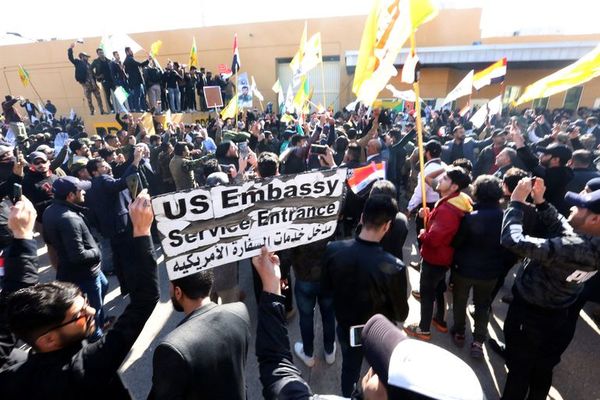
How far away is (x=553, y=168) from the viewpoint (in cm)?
442

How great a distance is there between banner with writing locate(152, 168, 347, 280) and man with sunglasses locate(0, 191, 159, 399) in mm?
460

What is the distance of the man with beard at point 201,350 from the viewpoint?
1482 mm

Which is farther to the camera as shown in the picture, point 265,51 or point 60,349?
point 265,51

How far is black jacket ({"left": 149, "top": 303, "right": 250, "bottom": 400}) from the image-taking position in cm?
148

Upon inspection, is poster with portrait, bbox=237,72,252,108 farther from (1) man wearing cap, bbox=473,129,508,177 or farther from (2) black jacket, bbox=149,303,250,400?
(2) black jacket, bbox=149,303,250,400

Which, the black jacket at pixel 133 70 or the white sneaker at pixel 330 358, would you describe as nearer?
the white sneaker at pixel 330 358

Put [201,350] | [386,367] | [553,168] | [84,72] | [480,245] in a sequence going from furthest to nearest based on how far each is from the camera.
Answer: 1. [84,72]
2. [553,168]
3. [480,245]
4. [201,350]
5. [386,367]

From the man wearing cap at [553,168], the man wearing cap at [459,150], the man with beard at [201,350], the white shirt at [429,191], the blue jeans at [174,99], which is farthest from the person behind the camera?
the blue jeans at [174,99]

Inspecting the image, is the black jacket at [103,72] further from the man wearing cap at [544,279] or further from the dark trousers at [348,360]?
the man wearing cap at [544,279]

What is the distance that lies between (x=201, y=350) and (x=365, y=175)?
262cm

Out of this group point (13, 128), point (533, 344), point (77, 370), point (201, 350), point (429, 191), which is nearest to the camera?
point (77, 370)

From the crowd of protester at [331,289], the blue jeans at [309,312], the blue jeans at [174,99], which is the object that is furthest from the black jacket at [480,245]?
the blue jeans at [174,99]

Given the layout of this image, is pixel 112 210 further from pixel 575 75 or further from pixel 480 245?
pixel 575 75

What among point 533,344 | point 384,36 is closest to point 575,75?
point 384,36
